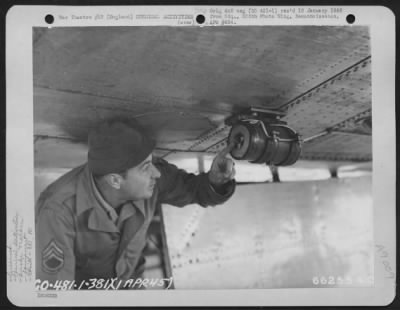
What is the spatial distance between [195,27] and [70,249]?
2.16 ft

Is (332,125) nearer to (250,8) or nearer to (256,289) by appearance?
(250,8)

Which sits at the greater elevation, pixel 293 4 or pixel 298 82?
pixel 293 4

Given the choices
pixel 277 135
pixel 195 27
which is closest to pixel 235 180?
pixel 277 135

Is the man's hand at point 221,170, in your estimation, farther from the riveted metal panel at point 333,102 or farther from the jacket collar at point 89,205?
the jacket collar at point 89,205

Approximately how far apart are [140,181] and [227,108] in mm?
299

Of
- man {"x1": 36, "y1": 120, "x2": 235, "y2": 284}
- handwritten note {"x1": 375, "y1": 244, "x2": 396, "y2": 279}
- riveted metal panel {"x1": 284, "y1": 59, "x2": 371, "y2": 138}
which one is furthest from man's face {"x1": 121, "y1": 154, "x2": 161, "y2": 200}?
handwritten note {"x1": 375, "y1": 244, "x2": 396, "y2": 279}

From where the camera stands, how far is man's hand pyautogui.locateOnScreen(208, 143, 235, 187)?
1.25m

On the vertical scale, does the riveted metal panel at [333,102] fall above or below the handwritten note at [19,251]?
above

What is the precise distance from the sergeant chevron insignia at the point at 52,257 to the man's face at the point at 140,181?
0.73ft

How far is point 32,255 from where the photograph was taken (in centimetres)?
126

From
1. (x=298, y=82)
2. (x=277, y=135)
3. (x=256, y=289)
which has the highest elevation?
(x=298, y=82)

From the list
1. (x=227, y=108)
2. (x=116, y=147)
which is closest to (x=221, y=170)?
(x=227, y=108)

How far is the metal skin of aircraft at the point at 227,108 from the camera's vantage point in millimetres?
1204

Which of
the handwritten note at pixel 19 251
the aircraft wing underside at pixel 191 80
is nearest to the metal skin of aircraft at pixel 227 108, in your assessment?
the aircraft wing underside at pixel 191 80
